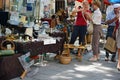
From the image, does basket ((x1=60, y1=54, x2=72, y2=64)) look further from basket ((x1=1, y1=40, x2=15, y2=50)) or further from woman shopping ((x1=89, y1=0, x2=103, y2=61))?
basket ((x1=1, y1=40, x2=15, y2=50))

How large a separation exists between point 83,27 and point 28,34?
1823 mm

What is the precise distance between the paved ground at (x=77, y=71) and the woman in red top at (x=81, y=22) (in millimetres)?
605

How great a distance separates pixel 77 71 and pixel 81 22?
152 centimetres

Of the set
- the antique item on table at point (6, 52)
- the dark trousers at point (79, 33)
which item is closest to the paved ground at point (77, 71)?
the dark trousers at point (79, 33)

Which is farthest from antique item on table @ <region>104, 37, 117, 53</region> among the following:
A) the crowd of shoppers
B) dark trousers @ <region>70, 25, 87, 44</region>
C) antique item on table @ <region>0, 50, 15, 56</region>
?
antique item on table @ <region>0, 50, 15, 56</region>

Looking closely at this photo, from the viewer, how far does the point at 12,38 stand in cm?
672

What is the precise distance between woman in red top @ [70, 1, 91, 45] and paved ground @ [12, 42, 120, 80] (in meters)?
0.61

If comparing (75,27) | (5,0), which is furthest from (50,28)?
(5,0)

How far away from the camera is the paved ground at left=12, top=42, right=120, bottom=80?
6.72 metres

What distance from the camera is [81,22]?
833cm

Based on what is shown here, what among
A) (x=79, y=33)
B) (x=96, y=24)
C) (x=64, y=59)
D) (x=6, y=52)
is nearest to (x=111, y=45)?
(x=96, y=24)

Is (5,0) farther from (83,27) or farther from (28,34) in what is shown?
(83,27)

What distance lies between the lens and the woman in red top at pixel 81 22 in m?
8.27

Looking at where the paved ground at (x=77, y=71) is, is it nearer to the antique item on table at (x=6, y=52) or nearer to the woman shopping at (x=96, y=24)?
the woman shopping at (x=96, y=24)
